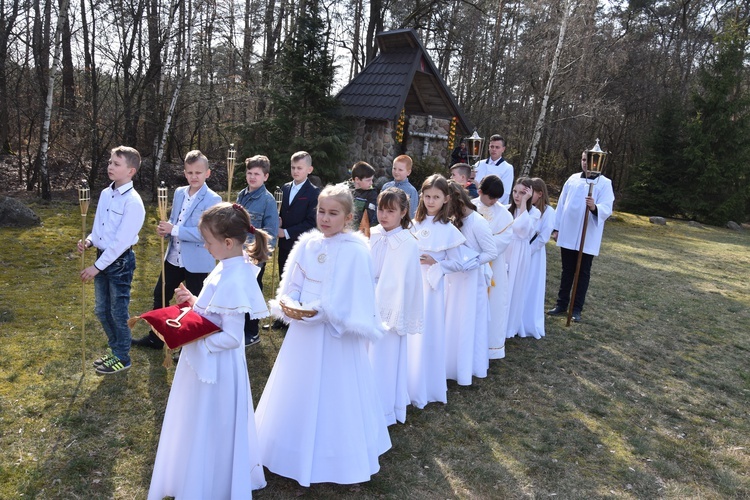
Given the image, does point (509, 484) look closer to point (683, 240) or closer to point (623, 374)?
point (623, 374)

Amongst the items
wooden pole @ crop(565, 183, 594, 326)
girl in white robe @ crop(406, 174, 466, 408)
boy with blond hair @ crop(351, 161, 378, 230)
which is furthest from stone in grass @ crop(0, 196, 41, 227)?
wooden pole @ crop(565, 183, 594, 326)

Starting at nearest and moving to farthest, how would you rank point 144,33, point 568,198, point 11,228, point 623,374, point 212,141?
point 623,374
point 568,198
point 11,228
point 144,33
point 212,141

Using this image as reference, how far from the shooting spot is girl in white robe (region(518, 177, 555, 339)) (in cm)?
671

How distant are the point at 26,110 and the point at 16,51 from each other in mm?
1362

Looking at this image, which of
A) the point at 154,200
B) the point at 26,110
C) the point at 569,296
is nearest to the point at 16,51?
the point at 26,110

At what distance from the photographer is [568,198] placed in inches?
305

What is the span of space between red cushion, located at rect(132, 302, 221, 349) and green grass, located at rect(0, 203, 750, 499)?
3.83 ft

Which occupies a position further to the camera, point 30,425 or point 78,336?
point 78,336

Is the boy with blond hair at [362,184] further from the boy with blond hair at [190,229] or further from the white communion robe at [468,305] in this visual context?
the boy with blond hair at [190,229]

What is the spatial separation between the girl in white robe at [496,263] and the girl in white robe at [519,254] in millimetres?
596

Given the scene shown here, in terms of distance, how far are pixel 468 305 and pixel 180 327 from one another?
9.82ft

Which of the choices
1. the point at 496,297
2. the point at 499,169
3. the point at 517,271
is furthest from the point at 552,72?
the point at 496,297

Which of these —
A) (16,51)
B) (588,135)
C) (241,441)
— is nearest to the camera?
(241,441)

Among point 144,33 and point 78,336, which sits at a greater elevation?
point 144,33
